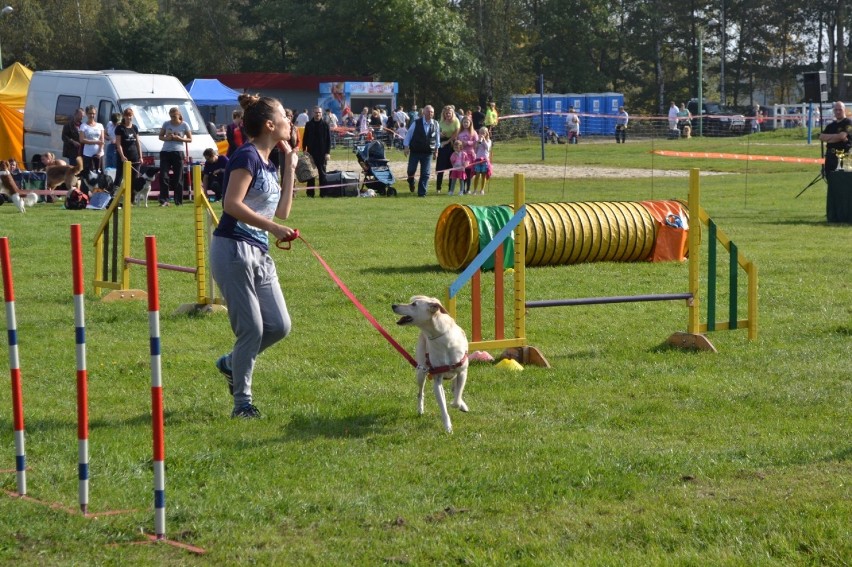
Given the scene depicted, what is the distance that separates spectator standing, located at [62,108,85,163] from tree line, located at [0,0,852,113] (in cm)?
4185

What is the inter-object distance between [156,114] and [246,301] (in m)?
20.5

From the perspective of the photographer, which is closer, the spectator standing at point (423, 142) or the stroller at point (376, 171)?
the spectator standing at point (423, 142)

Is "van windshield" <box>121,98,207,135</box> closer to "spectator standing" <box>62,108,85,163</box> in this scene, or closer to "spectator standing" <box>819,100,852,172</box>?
"spectator standing" <box>62,108,85,163</box>

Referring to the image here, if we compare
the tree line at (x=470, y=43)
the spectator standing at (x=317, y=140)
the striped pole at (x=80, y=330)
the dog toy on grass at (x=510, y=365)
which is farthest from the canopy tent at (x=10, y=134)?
the tree line at (x=470, y=43)

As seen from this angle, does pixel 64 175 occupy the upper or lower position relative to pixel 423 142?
lower

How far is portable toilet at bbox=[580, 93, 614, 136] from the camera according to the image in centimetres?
6122

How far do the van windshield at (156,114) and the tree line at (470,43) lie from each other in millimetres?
39634

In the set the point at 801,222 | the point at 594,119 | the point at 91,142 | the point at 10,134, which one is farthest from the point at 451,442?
the point at 594,119

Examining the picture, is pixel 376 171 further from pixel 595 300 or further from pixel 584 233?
pixel 595 300

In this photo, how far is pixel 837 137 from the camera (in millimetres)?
21609

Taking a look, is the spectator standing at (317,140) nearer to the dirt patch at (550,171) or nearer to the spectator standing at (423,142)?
the spectator standing at (423,142)

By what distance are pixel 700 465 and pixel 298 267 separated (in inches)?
353

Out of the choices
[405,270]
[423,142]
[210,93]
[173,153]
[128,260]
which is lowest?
[405,270]

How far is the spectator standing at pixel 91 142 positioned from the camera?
24156 millimetres
